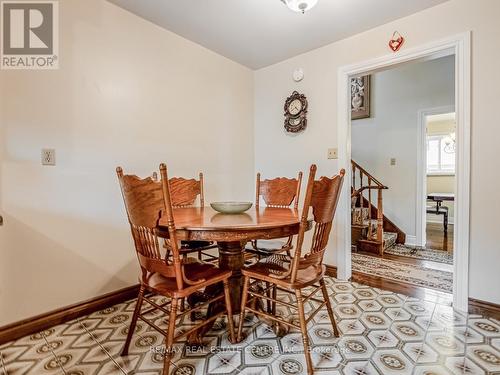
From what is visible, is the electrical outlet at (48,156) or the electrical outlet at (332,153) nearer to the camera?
the electrical outlet at (48,156)

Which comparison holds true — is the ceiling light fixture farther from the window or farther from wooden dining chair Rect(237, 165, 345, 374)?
the window

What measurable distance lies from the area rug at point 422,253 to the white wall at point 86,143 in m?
2.92

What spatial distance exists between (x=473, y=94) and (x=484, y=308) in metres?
1.53

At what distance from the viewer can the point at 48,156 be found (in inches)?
69.6

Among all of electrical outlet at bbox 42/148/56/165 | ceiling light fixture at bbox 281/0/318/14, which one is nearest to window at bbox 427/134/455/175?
ceiling light fixture at bbox 281/0/318/14

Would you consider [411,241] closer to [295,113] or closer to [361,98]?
[361,98]

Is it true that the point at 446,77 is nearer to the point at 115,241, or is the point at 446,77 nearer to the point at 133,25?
the point at 133,25

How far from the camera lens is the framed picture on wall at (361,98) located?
440cm

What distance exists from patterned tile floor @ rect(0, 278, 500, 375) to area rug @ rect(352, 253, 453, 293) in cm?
58

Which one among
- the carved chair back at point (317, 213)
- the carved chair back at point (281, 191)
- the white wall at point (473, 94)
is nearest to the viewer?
the carved chair back at point (317, 213)

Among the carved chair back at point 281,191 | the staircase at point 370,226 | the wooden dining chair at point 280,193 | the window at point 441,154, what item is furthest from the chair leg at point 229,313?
the window at point 441,154

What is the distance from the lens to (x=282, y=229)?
1.43m
